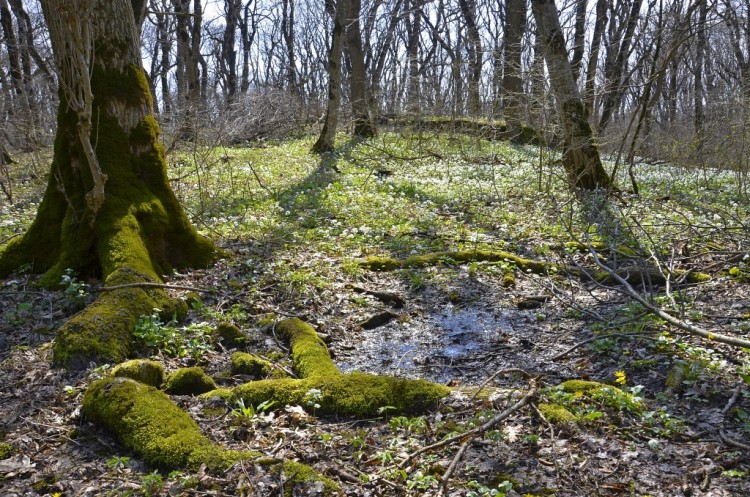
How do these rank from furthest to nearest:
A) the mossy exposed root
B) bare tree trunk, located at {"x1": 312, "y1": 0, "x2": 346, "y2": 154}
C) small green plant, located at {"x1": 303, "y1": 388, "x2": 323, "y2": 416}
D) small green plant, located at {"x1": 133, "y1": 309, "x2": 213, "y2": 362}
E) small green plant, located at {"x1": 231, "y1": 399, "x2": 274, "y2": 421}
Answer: bare tree trunk, located at {"x1": 312, "y1": 0, "x2": 346, "y2": 154} < the mossy exposed root < small green plant, located at {"x1": 133, "y1": 309, "x2": 213, "y2": 362} < small green plant, located at {"x1": 303, "y1": 388, "x2": 323, "y2": 416} < small green plant, located at {"x1": 231, "y1": 399, "x2": 274, "y2": 421}

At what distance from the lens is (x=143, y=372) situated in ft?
14.2

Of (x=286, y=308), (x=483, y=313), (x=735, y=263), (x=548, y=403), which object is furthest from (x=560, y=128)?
(x=548, y=403)

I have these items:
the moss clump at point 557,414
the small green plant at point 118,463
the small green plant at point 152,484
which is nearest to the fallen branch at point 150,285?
the small green plant at point 118,463

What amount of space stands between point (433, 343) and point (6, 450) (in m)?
3.77

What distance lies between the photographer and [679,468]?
3205mm

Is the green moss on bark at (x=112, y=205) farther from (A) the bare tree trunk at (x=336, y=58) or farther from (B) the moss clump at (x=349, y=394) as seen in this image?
(A) the bare tree trunk at (x=336, y=58)

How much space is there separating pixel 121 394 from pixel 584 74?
14.0 metres

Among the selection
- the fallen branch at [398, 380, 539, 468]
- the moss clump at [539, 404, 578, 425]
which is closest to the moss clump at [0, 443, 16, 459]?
the fallen branch at [398, 380, 539, 468]

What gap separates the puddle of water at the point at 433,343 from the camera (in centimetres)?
533

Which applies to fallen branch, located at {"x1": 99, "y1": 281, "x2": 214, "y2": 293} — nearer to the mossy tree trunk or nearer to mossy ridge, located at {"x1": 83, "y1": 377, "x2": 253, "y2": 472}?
the mossy tree trunk

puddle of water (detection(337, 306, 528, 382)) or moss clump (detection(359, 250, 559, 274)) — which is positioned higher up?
moss clump (detection(359, 250, 559, 274))

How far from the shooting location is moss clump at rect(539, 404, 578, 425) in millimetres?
3701

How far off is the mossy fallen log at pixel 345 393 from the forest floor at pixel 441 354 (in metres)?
0.09

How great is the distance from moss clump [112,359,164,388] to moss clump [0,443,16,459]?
830 mm
